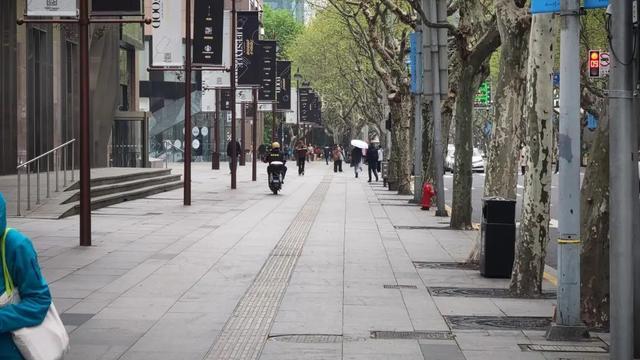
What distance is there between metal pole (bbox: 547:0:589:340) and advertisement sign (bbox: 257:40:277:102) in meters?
36.0

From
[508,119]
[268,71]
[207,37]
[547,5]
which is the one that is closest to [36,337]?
[547,5]

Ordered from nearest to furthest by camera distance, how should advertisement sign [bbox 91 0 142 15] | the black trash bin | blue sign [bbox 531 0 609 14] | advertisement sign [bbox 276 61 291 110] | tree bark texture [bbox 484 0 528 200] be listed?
blue sign [bbox 531 0 609 14]
the black trash bin
tree bark texture [bbox 484 0 528 200]
advertisement sign [bbox 91 0 142 15]
advertisement sign [bbox 276 61 291 110]

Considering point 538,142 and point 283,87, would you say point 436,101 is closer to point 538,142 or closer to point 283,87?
point 538,142

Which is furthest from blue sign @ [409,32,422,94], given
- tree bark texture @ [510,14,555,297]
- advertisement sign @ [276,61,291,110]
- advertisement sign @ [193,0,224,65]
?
advertisement sign @ [276,61,291,110]

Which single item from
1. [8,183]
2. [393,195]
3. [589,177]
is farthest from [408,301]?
Result: [393,195]

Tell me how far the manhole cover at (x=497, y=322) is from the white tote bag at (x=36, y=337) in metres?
5.66

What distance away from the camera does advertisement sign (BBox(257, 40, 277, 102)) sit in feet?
153

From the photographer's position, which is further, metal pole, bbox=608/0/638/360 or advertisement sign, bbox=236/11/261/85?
advertisement sign, bbox=236/11/261/85

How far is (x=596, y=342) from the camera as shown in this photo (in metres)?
8.70

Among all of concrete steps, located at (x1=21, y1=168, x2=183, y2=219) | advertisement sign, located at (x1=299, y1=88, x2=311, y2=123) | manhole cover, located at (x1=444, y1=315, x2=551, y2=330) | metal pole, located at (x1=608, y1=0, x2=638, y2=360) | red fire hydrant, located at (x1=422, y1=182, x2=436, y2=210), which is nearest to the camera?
metal pole, located at (x1=608, y1=0, x2=638, y2=360)

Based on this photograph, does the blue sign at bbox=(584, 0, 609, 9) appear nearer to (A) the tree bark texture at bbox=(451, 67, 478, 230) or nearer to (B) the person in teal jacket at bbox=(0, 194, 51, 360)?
(B) the person in teal jacket at bbox=(0, 194, 51, 360)

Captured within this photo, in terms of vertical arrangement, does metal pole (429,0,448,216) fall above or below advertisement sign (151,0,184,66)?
below

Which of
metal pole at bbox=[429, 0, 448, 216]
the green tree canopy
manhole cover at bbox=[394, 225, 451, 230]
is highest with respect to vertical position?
the green tree canopy

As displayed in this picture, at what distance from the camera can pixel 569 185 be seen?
8.73 meters
